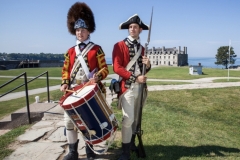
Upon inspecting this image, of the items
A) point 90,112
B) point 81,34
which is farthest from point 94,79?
point 81,34

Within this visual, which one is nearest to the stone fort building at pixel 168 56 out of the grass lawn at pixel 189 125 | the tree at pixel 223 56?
the tree at pixel 223 56

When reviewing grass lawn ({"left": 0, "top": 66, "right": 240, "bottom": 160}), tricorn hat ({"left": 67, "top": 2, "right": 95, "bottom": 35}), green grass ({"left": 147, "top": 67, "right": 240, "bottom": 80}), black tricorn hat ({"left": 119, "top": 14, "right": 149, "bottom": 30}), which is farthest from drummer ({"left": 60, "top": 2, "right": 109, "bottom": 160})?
green grass ({"left": 147, "top": 67, "right": 240, "bottom": 80})

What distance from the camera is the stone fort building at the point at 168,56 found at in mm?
106000

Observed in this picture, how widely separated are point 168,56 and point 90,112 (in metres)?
108

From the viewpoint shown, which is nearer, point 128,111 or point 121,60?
point 128,111

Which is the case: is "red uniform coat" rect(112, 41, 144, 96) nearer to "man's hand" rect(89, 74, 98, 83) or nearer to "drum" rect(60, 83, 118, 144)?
"man's hand" rect(89, 74, 98, 83)

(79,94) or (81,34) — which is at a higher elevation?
(81,34)

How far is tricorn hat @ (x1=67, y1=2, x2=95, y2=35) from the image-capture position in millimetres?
4098

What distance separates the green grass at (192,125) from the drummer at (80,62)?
126 cm

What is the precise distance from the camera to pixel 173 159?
418 cm

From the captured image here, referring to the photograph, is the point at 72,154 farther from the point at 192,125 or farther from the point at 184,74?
the point at 184,74

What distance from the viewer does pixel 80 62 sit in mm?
3865

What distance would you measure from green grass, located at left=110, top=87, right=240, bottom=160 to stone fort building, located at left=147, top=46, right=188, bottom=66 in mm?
96360

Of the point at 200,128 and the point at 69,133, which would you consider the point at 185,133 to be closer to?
the point at 200,128
